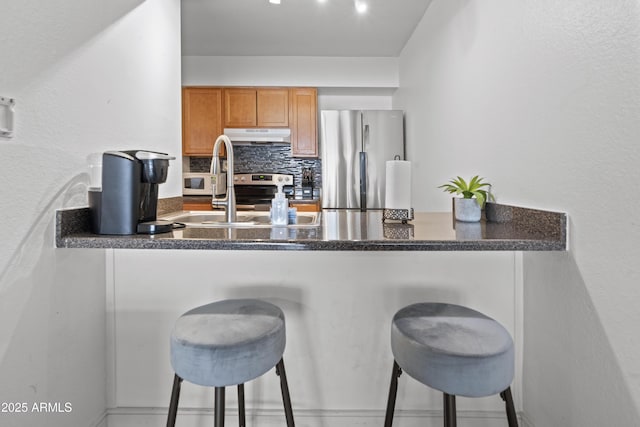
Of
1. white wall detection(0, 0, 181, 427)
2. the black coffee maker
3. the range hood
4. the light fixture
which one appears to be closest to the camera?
white wall detection(0, 0, 181, 427)

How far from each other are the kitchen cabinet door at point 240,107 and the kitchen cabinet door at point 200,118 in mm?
89

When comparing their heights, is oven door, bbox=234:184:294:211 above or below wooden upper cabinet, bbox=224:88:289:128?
below

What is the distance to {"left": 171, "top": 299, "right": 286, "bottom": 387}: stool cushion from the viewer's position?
0.94 m

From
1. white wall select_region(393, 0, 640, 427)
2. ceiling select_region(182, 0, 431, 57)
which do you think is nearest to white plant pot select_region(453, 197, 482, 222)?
white wall select_region(393, 0, 640, 427)

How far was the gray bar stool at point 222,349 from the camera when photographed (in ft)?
3.10

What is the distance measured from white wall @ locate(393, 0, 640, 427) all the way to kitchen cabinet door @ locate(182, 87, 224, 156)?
293 centimetres

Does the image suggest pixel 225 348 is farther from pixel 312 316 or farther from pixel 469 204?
pixel 469 204

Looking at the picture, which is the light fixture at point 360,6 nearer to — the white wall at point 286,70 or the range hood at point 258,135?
the white wall at point 286,70

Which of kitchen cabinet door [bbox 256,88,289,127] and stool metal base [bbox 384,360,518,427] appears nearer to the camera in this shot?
stool metal base [bbox 384,360,518,427]

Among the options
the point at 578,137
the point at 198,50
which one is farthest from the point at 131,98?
the point at 198,50

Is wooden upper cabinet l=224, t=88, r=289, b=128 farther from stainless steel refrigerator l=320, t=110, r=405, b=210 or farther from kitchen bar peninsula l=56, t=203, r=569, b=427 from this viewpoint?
kitchen bar peninsula l=56, t=203, r=569, b=427

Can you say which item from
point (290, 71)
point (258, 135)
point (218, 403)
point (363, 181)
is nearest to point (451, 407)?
point (218, 403)

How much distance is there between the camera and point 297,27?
10.8 ft

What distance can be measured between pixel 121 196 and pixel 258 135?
2.93 metres
